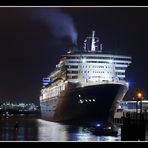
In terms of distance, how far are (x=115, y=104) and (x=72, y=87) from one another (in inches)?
146

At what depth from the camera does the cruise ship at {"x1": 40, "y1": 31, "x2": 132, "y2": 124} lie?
36.6 m

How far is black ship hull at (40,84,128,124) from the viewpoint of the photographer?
Answer: 36375 mm

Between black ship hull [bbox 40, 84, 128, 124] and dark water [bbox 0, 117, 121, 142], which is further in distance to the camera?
black ship hull [bbox 40, 84, 128, 124]

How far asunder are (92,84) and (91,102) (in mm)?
1342

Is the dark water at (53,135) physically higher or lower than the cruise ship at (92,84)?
lower

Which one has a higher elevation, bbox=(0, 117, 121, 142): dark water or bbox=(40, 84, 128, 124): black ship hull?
bbox=(40, 84, 128, 124): black ship hull

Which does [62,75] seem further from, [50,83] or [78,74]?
[50,83]

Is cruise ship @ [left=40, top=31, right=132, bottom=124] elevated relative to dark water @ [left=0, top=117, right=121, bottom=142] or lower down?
elevated

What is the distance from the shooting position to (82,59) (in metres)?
37.7

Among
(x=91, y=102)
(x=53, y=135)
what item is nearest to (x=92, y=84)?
(x=91, y=102)

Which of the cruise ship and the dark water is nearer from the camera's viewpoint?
the dark water

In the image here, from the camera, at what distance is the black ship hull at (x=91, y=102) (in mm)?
36375

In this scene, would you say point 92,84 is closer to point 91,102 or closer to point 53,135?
point 91,102
